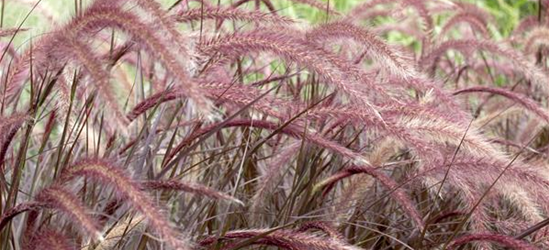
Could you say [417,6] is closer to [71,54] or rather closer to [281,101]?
[281,101]

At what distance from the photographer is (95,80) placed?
1842 millimetres

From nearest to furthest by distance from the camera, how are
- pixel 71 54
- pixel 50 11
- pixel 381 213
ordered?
pixel 71 54 → pixel 381 213 → pixel 50 11

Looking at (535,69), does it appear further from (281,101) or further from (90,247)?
(90,247)

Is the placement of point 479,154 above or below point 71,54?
below

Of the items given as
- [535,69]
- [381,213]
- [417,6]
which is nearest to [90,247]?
[381,213]

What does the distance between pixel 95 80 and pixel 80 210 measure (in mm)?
232

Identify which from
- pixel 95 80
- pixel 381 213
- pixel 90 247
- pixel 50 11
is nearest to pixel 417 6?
pixel 381 213

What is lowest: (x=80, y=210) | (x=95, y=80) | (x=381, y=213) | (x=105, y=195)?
(x=381, y=213)

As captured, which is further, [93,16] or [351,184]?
[351,184]

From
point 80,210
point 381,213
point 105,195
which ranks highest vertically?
point 80,210

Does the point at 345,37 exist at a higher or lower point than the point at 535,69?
higher

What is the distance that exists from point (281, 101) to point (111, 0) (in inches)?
21.0

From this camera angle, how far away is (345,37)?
2512 millimetres

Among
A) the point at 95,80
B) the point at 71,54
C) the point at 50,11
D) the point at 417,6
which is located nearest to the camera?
the point at 95,80
